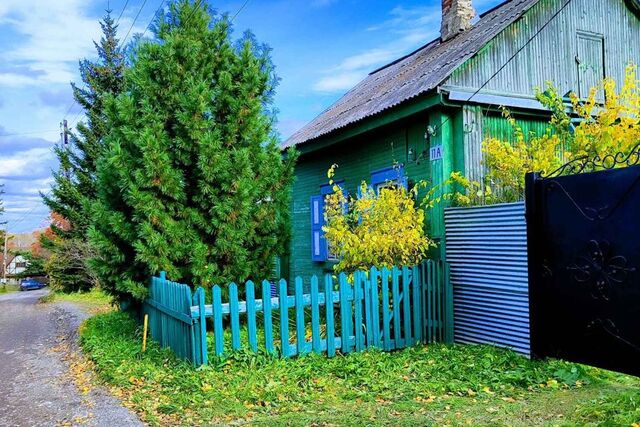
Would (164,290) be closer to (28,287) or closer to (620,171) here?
(620,171)

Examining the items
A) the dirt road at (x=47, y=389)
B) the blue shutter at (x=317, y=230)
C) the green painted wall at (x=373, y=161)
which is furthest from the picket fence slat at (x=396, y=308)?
the blue shutter at (x=317, y=230)

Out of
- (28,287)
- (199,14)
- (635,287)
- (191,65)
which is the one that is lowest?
(28,287)

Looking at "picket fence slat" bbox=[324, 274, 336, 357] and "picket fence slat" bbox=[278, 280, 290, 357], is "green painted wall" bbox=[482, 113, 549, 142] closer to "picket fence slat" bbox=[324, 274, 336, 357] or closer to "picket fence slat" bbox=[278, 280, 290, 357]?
"picket fence slat" bbox=[324, 274, 336, 357]

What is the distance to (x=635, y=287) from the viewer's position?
7.83 ft

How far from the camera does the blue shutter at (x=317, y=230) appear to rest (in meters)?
12.3

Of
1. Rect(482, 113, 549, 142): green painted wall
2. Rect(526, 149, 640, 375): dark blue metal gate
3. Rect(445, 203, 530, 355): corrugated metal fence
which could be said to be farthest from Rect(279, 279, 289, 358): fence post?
Rect(482, 113, 549, 142): green painted wall

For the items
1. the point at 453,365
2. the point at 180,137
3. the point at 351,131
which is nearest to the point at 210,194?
the point at 180,137

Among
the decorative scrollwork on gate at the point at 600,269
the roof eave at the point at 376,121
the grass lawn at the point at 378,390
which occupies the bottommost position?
the grass lawn at the point at 378,390

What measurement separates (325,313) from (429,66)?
5379 millimetres

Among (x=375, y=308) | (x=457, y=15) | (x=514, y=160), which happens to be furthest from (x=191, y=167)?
(x=457, y=15)

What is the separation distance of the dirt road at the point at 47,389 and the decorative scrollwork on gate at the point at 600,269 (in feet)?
13.8

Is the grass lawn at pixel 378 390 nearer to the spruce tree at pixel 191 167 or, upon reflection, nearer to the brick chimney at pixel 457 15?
the spruce tree at pixel 191 167

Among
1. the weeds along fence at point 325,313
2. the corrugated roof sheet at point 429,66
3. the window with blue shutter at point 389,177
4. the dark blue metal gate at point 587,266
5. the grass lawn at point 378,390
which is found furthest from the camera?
the window with blue shutter at point 389,177

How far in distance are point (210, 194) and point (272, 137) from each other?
1.57 metres
